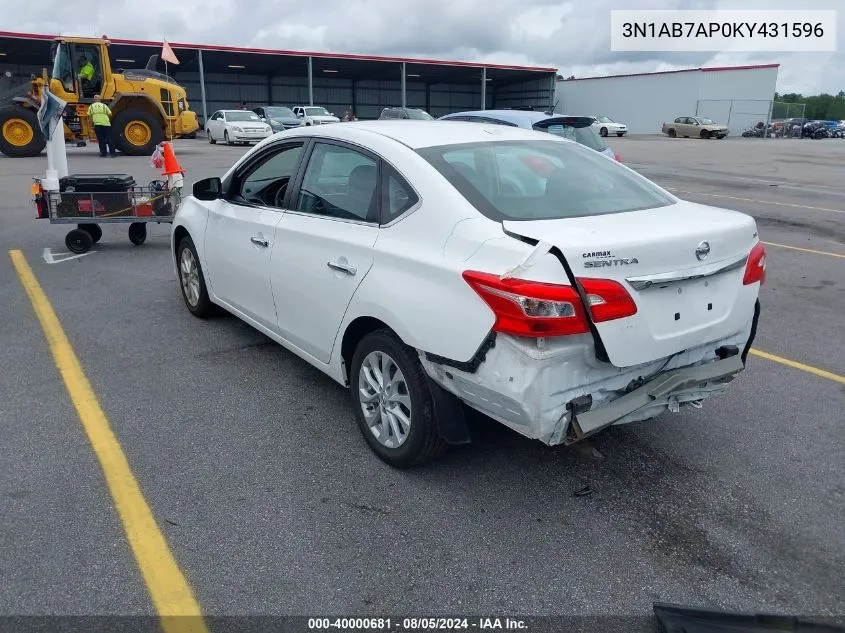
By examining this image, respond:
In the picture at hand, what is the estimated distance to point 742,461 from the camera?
3.56 m

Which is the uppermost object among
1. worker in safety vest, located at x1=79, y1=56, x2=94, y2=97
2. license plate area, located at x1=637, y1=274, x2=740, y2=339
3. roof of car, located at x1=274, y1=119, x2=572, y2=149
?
worker in safety vest, located at x1=79, y1=56, x2=94, y2=97

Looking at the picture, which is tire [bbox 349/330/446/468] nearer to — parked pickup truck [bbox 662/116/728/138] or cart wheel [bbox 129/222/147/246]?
cart wheel [bbox 129/222/147/246]

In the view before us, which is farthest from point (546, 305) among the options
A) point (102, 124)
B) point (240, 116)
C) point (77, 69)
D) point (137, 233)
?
point (240, 116)

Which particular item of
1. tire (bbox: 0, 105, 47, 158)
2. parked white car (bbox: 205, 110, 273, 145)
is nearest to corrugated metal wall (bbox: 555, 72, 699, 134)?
parked white car (bbox: 205, 110, 273, 145)

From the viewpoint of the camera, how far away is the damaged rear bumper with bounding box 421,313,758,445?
8.77 ft

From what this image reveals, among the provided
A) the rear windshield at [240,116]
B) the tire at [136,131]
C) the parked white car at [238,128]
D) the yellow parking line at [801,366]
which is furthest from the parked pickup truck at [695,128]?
the yellow parking line at [801,366]

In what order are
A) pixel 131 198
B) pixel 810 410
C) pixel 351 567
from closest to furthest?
1. pixel 351 567
2. pixel 810 410
3. pixel 131 198

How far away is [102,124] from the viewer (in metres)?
20.1

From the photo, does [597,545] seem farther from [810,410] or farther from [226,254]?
[226,254]

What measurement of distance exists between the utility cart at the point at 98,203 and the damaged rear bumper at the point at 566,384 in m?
6.27

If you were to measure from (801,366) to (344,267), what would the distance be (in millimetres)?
3395

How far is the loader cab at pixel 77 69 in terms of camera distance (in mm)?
19828

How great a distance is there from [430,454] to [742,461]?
1.64 meters

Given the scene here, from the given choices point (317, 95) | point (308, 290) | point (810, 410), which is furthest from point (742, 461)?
point (317, 95)
